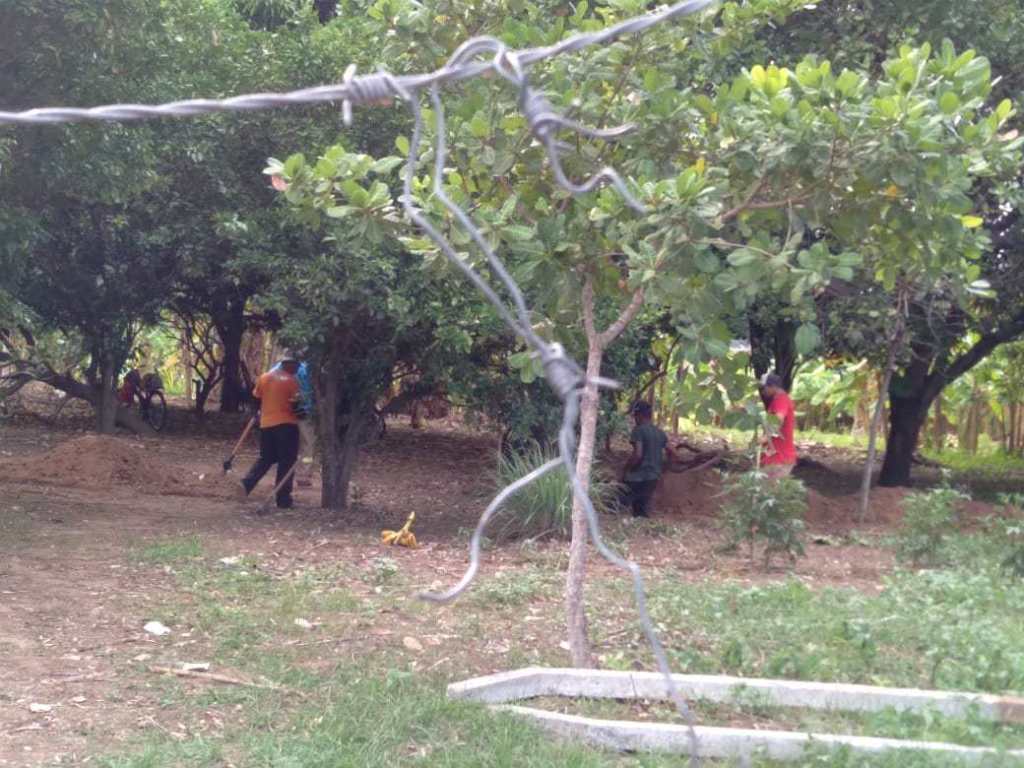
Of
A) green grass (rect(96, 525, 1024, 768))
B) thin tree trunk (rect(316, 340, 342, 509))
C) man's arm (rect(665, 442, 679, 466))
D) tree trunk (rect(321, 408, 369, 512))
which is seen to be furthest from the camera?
man's arm (rect(665, 442, 679, 466))

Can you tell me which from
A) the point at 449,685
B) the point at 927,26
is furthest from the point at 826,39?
the point at 449,685

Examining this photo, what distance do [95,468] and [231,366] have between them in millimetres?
8399

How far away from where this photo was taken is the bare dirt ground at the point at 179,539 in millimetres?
5824

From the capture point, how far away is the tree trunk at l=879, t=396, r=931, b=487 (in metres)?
16.5

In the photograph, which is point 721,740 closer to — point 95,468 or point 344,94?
point 344,94

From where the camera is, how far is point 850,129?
538 centimetres

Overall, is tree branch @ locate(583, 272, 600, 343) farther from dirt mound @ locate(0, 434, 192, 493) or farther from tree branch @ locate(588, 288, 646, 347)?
dirt mound @ locate(0, 434, 192, 493)

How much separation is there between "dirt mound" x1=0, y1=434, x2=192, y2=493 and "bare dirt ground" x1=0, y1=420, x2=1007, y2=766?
0.08ft

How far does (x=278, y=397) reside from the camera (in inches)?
484

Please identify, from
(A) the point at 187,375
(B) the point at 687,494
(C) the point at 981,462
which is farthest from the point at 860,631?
(A) the point at 187,375

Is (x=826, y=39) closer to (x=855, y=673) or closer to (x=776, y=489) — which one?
(x=776, y=489)

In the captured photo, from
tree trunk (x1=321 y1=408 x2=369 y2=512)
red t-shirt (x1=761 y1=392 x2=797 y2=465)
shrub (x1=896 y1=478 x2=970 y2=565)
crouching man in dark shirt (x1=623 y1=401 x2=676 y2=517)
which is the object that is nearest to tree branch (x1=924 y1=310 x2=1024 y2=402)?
red t-shirt (x1=761 y1=392 x2=797 y2=465)

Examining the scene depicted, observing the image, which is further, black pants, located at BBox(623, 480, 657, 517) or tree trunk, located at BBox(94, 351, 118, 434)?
tree trunk, located at BBox(94, 351, 118, 434)

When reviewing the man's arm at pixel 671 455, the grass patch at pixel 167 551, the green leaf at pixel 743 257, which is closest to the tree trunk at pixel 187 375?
the man's arm at pixel 671 455
